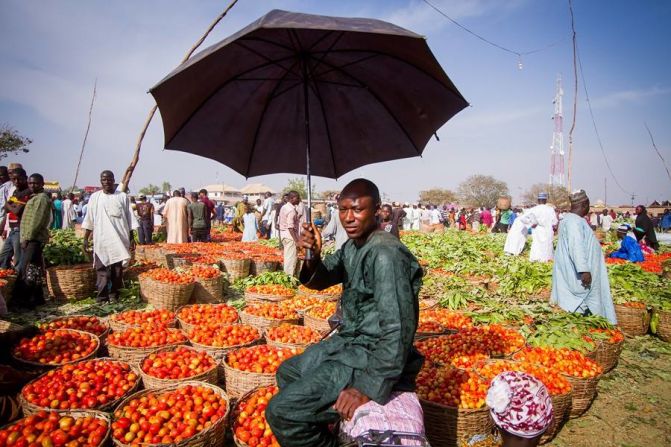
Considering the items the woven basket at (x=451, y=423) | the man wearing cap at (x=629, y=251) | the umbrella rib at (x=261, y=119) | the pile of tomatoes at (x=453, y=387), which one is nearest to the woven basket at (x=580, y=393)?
the pile of tomatoes at (x=453, y=387)

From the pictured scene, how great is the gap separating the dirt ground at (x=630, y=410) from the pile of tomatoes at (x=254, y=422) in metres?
2.67

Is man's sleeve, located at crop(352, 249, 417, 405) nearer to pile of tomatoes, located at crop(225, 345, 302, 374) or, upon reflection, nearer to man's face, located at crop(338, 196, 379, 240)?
man's face, located at crop(338, 196, 379, 240)

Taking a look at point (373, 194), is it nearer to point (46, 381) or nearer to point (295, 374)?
point (295, 374)

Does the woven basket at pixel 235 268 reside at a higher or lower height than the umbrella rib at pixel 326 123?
lower

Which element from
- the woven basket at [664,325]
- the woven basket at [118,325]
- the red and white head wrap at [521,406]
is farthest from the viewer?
the woven basket at [664,325]

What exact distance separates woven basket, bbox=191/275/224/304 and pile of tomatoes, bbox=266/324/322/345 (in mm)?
2756

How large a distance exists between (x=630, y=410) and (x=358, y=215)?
4.23 m

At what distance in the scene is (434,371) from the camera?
395 centimetres

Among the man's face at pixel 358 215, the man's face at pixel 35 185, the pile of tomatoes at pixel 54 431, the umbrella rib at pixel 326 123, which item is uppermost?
the umbrella rib at pixel 326 123

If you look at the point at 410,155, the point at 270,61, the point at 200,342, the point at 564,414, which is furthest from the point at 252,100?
the point at 564,414

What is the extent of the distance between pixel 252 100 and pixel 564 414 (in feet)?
15.1

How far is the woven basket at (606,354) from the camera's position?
15.7 feet

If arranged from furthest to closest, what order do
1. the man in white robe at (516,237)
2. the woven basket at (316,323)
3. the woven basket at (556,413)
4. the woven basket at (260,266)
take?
1. the man in white robe at (516,237)
2. the woven basket at (260,266)
3. the woven basket at (316,323)
4. the woven basket at (556,413)

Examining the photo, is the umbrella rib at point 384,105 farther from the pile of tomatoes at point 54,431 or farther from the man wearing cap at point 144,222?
the man wearing cap at point 144,222
